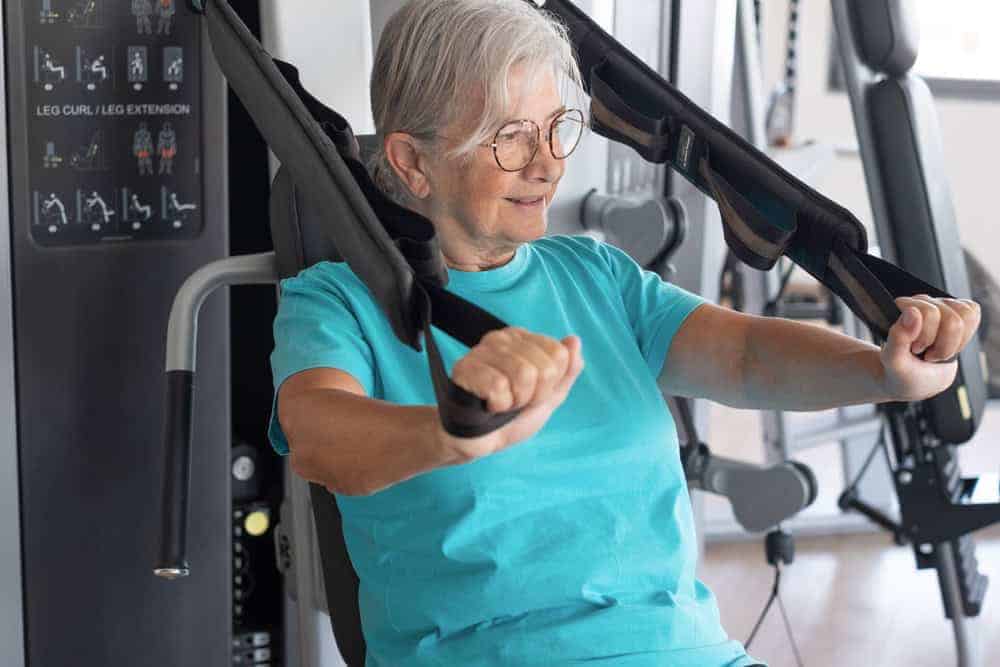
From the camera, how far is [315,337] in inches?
49.0

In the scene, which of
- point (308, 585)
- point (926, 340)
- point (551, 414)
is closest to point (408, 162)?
point (551, 414)

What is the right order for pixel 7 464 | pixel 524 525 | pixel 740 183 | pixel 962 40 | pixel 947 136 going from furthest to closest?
pixel 947 136 < pixel 962 40 < pixel 7 464 < pixel 740 183 < pixel 524 525

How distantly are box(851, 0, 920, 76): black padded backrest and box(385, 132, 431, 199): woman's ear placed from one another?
133cm

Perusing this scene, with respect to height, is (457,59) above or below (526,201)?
above

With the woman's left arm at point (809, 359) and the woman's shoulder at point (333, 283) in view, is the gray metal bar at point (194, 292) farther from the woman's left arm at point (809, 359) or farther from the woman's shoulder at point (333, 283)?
the woman's left arm at point (809, 359)

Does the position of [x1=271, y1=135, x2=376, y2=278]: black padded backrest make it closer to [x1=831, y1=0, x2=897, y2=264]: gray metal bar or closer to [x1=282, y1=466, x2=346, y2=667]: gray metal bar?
[x1=282, y1=466, x2=346, y2=667]: gray metal bar

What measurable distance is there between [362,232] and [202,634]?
982mm

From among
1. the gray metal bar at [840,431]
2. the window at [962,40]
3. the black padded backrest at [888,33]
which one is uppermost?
the window at [962,40]

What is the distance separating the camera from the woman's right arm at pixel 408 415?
0.88m

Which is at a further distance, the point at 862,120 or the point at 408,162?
the point at 862,120

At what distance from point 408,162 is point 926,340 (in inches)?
21.4

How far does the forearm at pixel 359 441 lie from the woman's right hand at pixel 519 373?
76 millimetres

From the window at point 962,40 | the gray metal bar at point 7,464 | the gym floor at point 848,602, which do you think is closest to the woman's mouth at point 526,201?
the gray metal bar at point 7,464

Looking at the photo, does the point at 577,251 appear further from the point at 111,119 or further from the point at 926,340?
the point at 111,119
